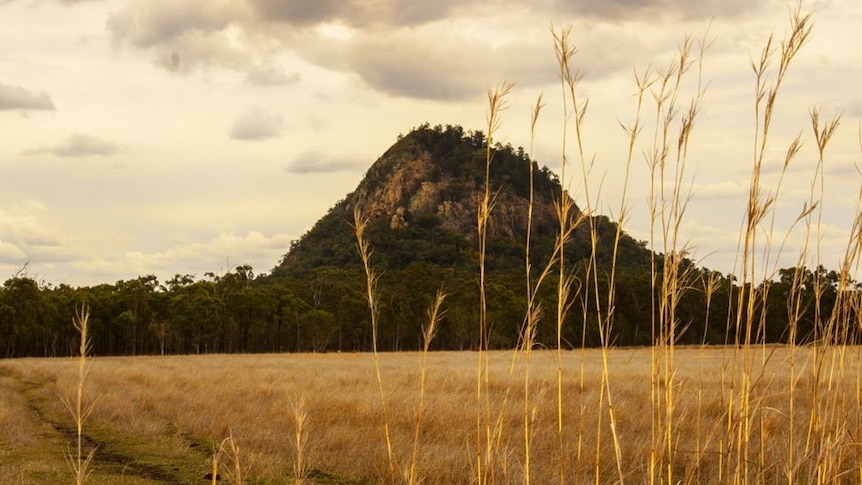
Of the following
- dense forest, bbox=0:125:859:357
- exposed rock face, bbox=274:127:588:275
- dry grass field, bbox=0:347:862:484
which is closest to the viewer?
dry grass field, bbox=0:347:862:484

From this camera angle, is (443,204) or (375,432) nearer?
(375,432)

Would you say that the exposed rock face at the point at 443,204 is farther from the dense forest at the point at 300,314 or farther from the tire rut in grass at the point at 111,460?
the tire rut in grass at the point at 111,460

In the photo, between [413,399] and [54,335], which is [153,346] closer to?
[54,335]

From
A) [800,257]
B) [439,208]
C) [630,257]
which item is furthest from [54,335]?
[439,208]

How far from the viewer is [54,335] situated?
209ft

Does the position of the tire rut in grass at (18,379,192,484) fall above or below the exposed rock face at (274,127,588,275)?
below

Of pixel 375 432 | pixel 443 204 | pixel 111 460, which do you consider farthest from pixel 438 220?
pixel 111 460

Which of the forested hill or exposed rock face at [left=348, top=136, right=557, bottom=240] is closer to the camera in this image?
the forested hill

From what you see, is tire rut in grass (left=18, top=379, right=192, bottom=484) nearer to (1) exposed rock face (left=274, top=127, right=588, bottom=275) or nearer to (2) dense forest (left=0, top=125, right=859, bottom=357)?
(2) dense forest (left=0, top=125, right=859, bottom=357)

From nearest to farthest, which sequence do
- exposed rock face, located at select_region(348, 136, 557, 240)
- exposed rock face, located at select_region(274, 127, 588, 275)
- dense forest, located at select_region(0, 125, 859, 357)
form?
dense forest, located at select_region(0, 125, 859, 357), exposed rock face, located at select_region(274, 127, 588, 275), exposed rock face, located at select_region(348, 136, 557, 240)

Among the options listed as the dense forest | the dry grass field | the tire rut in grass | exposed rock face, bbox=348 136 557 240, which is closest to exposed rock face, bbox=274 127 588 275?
exposed rock face, bbox=348 136 557 240

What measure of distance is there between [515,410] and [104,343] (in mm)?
Answer: 62916

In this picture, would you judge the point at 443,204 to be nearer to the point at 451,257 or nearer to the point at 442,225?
the point at 442,225

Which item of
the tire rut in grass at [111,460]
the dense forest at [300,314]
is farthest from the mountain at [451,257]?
the tire rut in grass at [111,460]
